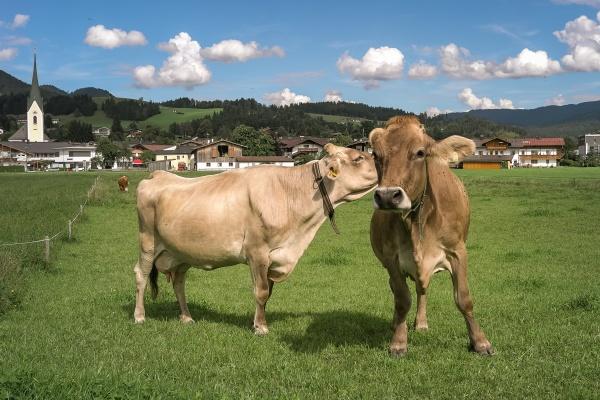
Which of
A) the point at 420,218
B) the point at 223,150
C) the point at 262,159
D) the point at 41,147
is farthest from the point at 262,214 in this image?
the point at 41,147

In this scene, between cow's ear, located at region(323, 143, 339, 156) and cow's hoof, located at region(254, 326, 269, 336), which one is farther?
cow's ear, located at region(323, 143, 339, 156)

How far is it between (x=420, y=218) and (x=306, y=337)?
2.43 m

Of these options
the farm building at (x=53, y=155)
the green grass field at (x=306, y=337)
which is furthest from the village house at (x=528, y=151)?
the green grass field at (x=306, y=337)

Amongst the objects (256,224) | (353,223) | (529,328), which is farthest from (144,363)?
(353,223)

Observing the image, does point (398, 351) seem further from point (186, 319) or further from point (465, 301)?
point (186, 319)

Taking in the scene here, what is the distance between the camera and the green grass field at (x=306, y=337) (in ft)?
18.9

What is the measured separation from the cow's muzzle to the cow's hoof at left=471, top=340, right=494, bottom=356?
2309mm

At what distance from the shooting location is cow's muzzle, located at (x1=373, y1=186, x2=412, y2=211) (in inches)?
217

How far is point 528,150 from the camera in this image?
13488 cm

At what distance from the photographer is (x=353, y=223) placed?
80.5 ft

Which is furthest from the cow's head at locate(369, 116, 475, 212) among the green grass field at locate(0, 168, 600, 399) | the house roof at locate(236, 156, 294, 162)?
the house roof at locate(236, 156, 294, 162)

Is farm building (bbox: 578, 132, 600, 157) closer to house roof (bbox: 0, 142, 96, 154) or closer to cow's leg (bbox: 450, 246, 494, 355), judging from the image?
house roof (bbox: 0, 142, 96, 154)

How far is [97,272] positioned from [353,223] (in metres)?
12.6

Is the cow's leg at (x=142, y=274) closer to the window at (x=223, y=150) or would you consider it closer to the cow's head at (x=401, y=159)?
the cow's head at (x=401, y=159)
